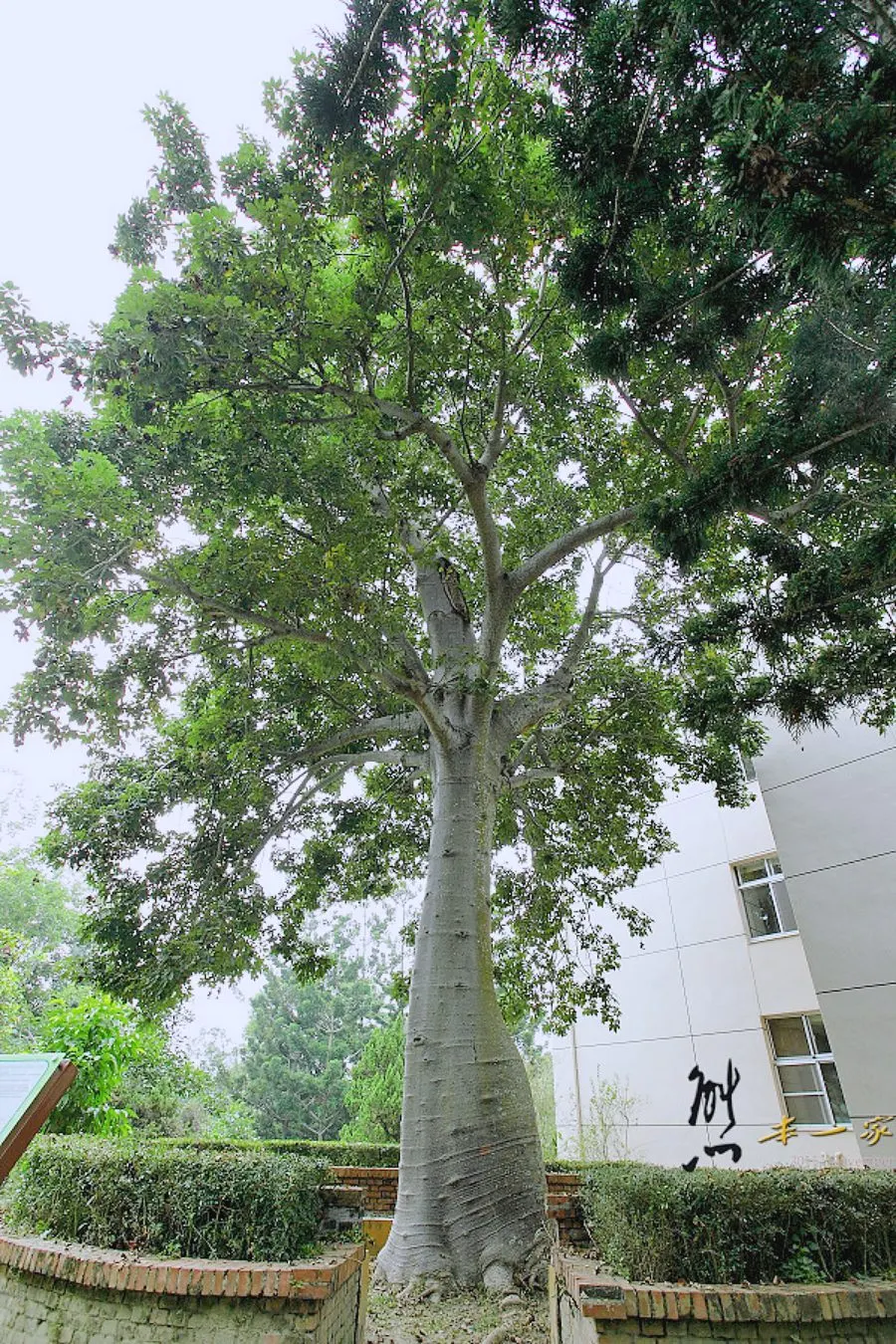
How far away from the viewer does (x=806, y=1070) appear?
8.42 metres

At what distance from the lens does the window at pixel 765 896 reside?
9359 millimetres

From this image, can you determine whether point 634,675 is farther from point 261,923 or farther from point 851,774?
point 261,923

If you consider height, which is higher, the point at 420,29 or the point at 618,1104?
the point at 420,29

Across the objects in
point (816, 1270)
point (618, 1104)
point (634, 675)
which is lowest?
point (816, 1270)

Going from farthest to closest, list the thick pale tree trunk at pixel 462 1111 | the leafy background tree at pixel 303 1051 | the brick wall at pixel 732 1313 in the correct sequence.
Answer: the leafy background tree at pixel 303 1051 < the thick pale tree trunk at pixel 462 1111 < the brick wall at pixel 732 1313

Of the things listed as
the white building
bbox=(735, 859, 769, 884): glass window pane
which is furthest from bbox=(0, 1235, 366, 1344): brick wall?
bbox=(735, 859, 769, 884): glass window pane

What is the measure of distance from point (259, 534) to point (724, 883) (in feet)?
26.9

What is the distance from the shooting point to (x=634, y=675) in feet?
24.2

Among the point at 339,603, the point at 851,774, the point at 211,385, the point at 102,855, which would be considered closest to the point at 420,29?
the point at 211,385

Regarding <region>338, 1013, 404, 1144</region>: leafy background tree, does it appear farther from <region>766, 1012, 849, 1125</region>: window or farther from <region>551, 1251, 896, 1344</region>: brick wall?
<region>551, 1251, 896, 1344</region>: brick wall

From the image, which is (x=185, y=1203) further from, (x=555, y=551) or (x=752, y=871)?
(x=752, y=871)

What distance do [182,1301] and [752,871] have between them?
8922 mm

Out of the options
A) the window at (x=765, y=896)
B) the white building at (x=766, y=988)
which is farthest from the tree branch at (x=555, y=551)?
the window at (x=765, y=896)

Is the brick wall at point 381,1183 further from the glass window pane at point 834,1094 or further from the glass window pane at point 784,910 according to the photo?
the glass window pane at point 784,910
